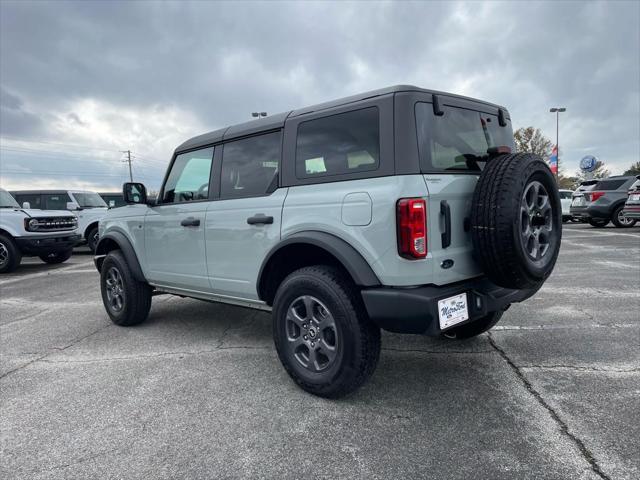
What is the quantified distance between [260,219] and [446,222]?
1.36m

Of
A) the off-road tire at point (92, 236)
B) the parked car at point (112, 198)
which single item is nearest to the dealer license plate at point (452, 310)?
the off-road tire at point (92, 236)

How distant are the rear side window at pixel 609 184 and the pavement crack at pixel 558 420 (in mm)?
13307

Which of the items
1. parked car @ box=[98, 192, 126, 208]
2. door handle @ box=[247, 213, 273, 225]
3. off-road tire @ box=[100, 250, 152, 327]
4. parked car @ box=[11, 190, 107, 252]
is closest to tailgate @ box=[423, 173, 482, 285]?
door handle @ box=[247, 213, 273, 225]

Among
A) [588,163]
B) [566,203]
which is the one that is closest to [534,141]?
[588,163]

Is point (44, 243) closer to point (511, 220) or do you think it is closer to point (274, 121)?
point (274, 121)

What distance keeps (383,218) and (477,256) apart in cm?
66

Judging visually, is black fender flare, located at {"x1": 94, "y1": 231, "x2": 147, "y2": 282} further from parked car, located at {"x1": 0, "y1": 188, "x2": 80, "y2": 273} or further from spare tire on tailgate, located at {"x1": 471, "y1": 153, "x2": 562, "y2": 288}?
parked car, located at {"x1": 0, "y1": 188, "x2": 80, "y2": 273}

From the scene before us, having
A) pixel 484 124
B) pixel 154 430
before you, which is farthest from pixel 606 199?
pixel 154 430

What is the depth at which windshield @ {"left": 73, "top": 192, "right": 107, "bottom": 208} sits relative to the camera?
12.9 m

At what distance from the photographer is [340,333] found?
2648 mm

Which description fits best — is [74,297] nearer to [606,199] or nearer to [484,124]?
[484,124]

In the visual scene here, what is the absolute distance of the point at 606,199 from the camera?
45.9 feet

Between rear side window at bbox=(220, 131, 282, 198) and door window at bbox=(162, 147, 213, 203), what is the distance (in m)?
0.26

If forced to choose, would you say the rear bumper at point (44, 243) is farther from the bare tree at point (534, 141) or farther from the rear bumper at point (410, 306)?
the bare tree at point (534, 141)
